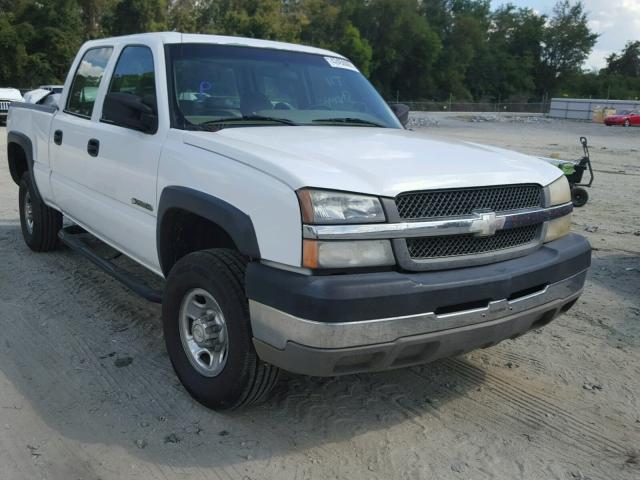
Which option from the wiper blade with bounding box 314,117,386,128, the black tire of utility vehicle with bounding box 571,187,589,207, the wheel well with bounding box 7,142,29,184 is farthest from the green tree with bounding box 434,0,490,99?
the wiper blade with bounding box 314,117,386,128

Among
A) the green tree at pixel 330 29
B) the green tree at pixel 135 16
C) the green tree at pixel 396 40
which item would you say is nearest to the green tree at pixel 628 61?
the green tree at pixel 396 40

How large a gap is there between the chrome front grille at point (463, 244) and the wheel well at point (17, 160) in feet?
16.5

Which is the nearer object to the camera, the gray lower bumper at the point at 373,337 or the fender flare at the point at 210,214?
the gray lower bumper at the point at 373,337

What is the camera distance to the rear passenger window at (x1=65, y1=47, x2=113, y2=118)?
4.81m

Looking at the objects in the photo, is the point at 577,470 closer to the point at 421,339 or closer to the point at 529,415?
the point at 529,415

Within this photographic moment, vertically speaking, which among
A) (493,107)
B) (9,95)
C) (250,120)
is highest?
(493,107)

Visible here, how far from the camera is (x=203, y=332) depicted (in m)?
3.29

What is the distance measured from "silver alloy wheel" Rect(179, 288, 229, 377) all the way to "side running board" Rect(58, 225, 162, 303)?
1.48 ft

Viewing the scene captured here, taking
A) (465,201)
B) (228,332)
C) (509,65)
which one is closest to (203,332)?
(228,332)

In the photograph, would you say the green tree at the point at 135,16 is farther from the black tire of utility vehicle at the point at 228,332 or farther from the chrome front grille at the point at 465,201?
the chrome front grille at the point at 465,201

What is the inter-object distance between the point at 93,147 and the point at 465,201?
109 inches

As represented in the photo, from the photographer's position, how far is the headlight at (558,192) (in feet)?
11.3

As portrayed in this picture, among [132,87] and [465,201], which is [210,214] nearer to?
[465,201]

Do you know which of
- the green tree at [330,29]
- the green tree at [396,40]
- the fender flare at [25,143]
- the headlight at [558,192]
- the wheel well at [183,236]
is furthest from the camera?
the green tree at [396,40]
